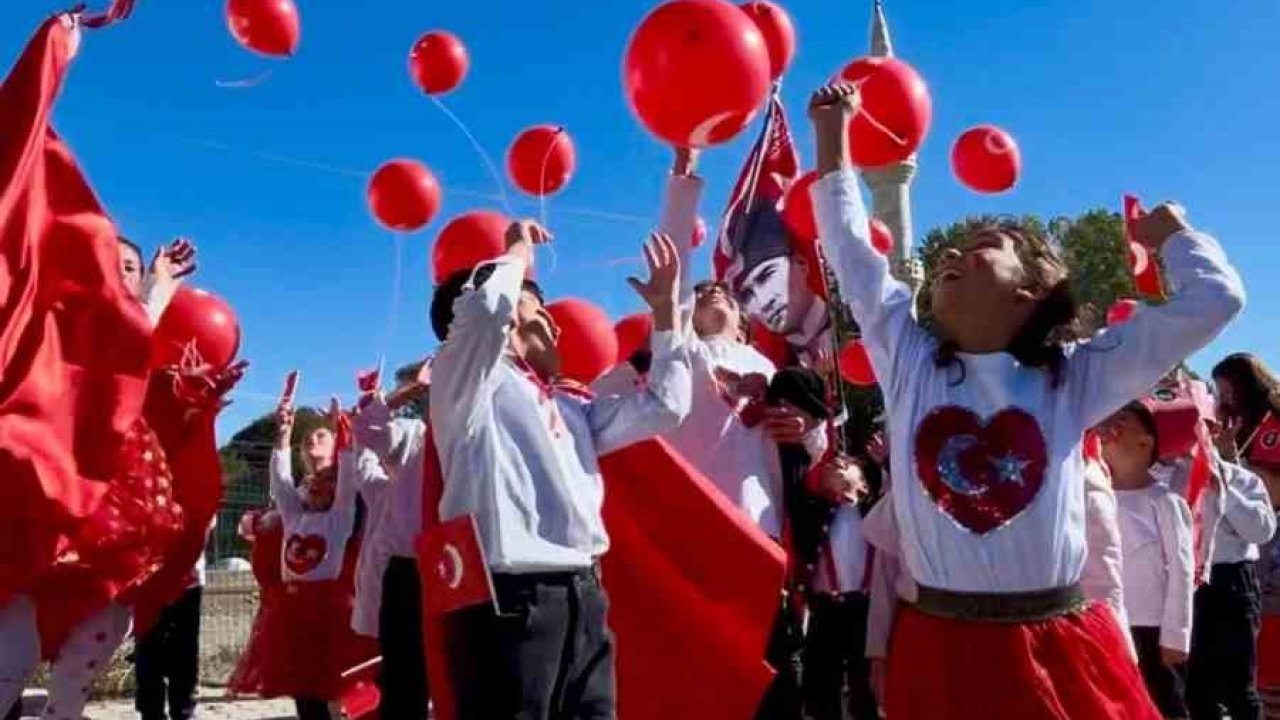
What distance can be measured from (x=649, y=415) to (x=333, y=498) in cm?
356

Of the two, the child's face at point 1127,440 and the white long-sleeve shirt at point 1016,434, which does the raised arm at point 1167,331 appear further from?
the child's face at point 1127,440

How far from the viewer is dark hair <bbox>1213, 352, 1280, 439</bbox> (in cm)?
593

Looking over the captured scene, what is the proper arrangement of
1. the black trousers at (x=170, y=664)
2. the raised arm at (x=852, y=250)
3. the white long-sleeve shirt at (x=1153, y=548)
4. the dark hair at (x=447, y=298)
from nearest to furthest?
the raised arm at (x=852, y=250) < the dark hair at (x=447, y=298) < the white long-sleeve shirt at (x=1153, y=548) < the black trousers at (x=170, y=664)

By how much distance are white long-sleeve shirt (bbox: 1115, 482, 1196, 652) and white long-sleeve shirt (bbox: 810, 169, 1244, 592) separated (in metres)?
2.51

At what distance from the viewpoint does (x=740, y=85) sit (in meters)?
4.25

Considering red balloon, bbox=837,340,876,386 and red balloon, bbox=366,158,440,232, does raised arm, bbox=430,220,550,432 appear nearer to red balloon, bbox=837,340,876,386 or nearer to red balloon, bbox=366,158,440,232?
red balloon, bbox=366,158,440,232

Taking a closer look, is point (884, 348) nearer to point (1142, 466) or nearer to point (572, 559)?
point (572, 559)

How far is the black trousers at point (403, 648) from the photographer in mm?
5422

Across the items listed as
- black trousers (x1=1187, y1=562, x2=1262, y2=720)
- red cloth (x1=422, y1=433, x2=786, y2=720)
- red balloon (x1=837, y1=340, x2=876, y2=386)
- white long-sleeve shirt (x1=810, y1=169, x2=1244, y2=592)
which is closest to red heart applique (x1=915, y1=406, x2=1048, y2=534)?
white long-sleeve shirt (x1=810, y1=169, x2=1244, y2=592)

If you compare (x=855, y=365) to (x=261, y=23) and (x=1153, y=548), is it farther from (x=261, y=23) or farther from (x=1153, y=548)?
(x=261, y=23)

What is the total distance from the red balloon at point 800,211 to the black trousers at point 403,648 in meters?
2.19

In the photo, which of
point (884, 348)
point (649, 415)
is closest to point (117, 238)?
point (649, 415)

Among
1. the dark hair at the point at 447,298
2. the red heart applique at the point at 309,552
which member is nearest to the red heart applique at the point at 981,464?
the dark hair at the point at 447,298

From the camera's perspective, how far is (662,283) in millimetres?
3504
